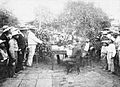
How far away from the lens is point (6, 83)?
5.16m

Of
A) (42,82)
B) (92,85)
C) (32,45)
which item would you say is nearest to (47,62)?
(32,45)

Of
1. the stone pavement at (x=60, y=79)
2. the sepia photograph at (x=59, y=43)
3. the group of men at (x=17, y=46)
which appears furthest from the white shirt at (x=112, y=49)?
the group of men at (x=17, y=46)

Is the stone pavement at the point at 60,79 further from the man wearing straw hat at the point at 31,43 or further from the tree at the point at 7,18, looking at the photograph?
the tree at the point at 7,18

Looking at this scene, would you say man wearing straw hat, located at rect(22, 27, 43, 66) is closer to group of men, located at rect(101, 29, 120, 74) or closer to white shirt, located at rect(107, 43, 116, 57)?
group of men, located at rect(101, 29, 120, 74)

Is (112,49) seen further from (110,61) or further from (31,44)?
(31,44)

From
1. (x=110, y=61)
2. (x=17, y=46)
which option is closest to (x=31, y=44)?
(x=17, y=46)

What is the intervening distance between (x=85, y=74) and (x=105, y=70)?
1.01 m

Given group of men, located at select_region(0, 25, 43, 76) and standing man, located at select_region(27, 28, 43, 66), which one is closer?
group of men, located at select_region(0, 25, 43, 76)

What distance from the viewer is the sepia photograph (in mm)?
5656

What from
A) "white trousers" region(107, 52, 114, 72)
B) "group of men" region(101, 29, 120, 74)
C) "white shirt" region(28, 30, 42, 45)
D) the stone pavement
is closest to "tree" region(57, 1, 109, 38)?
"white shirt" region(28, 30, 42, 45)

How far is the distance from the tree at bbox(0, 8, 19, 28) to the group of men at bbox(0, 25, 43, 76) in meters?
0.63

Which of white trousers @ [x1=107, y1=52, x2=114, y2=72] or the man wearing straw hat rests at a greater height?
the man wearing straw hat

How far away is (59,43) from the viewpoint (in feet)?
26.2

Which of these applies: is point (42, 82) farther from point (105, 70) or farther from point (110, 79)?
point (105, 70)
